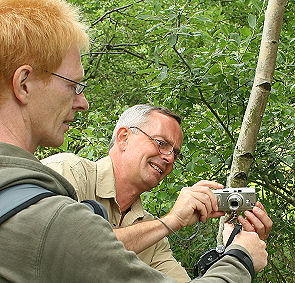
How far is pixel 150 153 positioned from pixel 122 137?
9.7 inches

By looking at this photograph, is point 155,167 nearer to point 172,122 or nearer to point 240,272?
point 172,122

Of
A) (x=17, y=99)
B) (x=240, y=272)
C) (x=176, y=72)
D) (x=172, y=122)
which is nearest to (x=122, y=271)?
(x=240, y=272)

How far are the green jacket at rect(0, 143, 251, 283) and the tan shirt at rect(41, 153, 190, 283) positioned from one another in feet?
4.68

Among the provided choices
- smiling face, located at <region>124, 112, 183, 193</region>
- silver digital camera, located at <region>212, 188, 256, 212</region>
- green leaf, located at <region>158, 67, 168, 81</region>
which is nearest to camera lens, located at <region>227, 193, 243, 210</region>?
silver digital camera, located at <region>212, 188, 256, 212</region>

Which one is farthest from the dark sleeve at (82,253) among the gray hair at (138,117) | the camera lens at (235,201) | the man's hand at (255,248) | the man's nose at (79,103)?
the gray hair at (138,117)

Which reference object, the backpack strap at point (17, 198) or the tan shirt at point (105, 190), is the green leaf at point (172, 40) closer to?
the tan shirt at point (105, 190)

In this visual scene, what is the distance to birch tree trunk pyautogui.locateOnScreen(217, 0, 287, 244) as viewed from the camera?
2.63 meters

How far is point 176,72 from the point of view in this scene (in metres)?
3.58

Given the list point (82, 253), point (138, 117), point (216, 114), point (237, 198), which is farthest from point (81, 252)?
point (216, 114)

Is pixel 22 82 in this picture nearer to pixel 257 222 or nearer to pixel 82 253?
pixel 82 253

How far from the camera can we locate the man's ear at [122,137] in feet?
10.3

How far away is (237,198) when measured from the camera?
7.91 ft

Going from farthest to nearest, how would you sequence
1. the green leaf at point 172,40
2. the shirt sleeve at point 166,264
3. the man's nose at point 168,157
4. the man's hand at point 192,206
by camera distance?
1. the green leaf at point 172,40
2. the man's nose at point 168,157
3. the shirt sleeve at point 166,264
4. the man's hand at point 192,206

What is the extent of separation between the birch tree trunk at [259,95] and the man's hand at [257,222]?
0.25m
